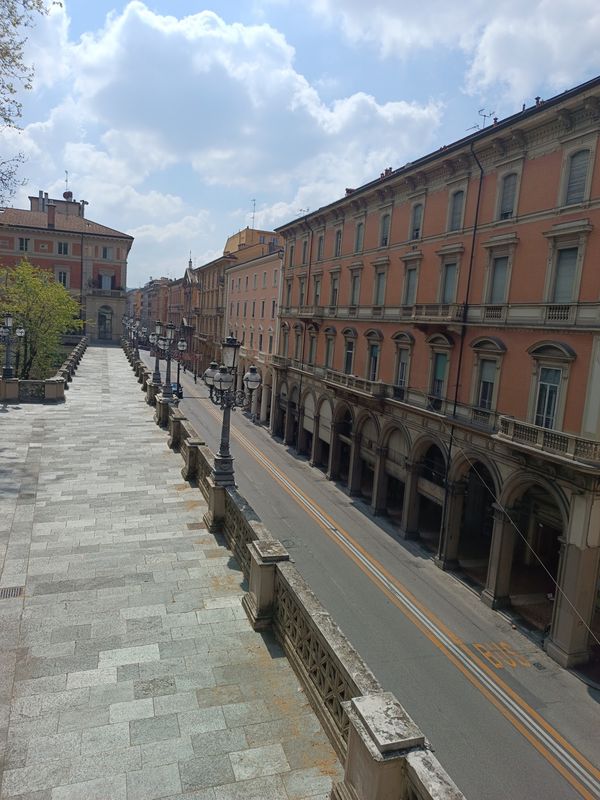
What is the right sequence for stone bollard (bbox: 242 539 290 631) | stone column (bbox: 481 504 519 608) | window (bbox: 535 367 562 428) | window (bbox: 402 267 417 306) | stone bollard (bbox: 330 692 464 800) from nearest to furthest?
stone bollard (bbox: 330 692 464 800) < stone bollard (bbox: 242 539 290 631) < window (bbox: 535 367 562 428) < stone column (bbox: 481 504 519 608) < window (bbox: 402 267 417 306)

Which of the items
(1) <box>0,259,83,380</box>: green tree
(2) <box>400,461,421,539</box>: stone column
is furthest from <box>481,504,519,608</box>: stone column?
(1) <box>0,259,83,380</box>: green tree

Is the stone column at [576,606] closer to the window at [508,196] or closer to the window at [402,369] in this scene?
the window at [402,369]

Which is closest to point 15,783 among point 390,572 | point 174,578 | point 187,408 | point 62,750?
point 62,750

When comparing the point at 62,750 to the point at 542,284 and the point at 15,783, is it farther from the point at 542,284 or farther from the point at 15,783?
the point at 542,284

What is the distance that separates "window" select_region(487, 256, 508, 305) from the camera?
64.1ft

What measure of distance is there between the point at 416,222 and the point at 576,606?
17416mm

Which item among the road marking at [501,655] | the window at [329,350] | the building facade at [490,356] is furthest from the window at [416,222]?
the road marking at [501,655]

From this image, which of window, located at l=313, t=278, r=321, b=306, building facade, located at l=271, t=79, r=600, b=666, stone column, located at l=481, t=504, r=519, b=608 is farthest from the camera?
window, located at l=313, t=278, r=321, b=306

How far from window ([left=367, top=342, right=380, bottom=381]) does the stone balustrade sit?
1889cm

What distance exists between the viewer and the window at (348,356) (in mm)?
31281

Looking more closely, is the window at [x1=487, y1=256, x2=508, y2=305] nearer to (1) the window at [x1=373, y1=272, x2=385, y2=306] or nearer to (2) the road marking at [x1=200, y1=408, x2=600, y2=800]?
(1) the window at [x1=373, y1=272, x2=385, y2=306]

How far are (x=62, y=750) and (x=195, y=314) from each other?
81918mm

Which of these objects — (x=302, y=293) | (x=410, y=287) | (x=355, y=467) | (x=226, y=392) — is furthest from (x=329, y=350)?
(x=226, y=392)

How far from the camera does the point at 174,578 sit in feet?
30.2
